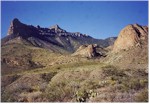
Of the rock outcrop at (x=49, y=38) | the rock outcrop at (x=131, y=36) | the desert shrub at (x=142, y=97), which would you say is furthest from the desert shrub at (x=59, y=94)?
the rock outcrop at (x=49, y=38)

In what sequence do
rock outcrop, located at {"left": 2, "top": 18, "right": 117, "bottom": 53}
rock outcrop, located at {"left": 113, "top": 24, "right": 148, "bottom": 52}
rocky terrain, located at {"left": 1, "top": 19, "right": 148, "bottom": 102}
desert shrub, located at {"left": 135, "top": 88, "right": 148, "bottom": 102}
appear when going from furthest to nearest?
rock outcrop, located at {"left": 2, "top": 18, "right": 117, "bottom": 53} < rock outcrop, located at {"left": 113, "top": 24, "right": 148, "bottom": 52} < rocky terrain, located at {"left": 1, "top": 19, "right": 148, "bottom": 102} < desert shrub, located at {"left": 135, "top": 88, "right": 148, "bottom": 102}

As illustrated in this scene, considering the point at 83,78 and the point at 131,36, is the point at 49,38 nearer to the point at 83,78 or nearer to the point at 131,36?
the point at 131,36

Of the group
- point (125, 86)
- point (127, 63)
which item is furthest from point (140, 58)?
point (125, 86)

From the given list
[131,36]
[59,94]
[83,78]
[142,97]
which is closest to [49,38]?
[131,36]

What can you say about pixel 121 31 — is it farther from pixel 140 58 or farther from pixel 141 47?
pixel 140 58

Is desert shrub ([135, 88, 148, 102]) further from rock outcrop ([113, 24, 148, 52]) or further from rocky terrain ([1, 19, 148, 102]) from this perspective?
rock outcrop ([113, 24, 148, 52])

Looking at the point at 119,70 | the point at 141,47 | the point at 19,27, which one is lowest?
the point at 119,70

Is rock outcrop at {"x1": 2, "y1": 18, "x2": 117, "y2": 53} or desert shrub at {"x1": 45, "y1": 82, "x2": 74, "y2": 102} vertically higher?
rock outcrop at {"x1": 2, "y1": 18, "x2": 117, "y2": 53}

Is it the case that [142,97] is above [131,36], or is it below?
below

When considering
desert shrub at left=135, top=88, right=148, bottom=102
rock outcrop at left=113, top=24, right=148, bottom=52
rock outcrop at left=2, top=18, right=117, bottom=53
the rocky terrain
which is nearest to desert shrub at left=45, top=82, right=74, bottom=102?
the rocky terrain
